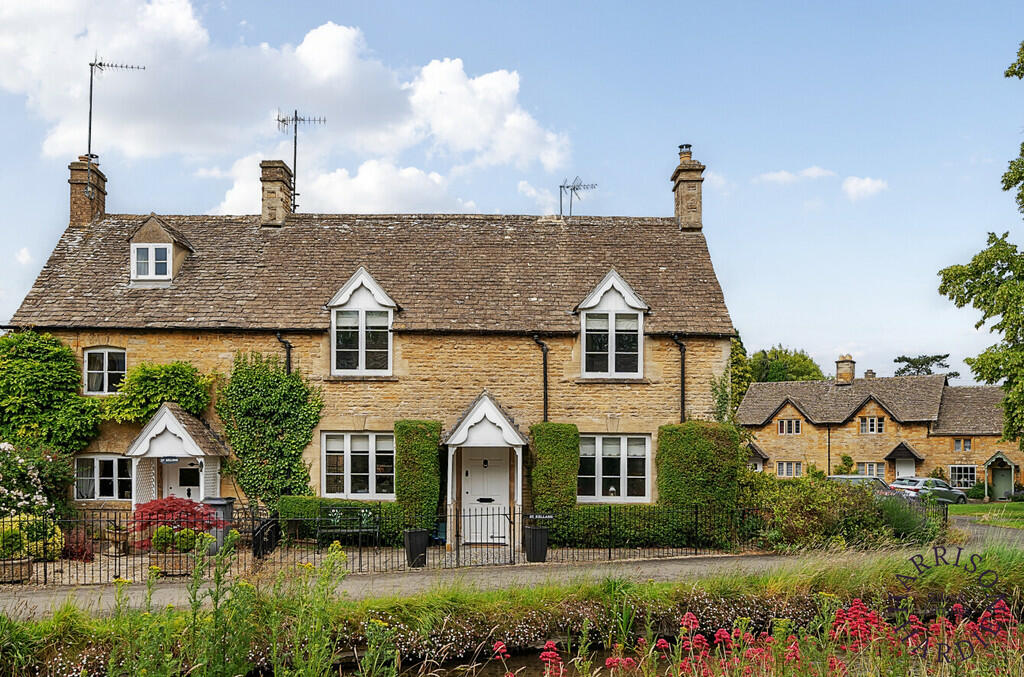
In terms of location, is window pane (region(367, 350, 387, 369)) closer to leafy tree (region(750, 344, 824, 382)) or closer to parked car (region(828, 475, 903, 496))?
parked car (region(828, 475, 903, 496))

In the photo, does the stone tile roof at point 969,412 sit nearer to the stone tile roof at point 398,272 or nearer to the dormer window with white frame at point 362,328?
the stone tile roof at point 398,272

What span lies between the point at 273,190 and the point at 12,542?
12091 mm

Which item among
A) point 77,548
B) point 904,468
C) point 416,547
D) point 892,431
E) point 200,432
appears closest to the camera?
point 416,547

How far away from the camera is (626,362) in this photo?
20.7 m

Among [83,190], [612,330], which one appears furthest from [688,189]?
[83,190]

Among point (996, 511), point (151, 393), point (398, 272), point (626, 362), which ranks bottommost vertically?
point (996, 511)

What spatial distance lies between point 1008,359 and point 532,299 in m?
16.0

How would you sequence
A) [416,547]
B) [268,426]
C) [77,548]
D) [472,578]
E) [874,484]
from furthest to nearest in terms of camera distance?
[874,484]
[268,426]
[77,548]
[416,547]
[472,578]

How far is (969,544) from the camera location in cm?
1845

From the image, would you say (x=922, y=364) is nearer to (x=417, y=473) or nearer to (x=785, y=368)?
(x=785, y=368)

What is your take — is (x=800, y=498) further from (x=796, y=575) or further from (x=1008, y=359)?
(x=1008, y=359)

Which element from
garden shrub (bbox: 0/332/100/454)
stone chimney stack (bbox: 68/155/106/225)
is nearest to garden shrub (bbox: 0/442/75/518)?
garden shrub (bbox: 0/332/100/454)

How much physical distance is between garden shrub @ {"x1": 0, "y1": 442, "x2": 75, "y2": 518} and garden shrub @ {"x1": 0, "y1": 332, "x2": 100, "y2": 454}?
0.54 metres

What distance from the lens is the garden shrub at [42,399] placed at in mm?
19578
